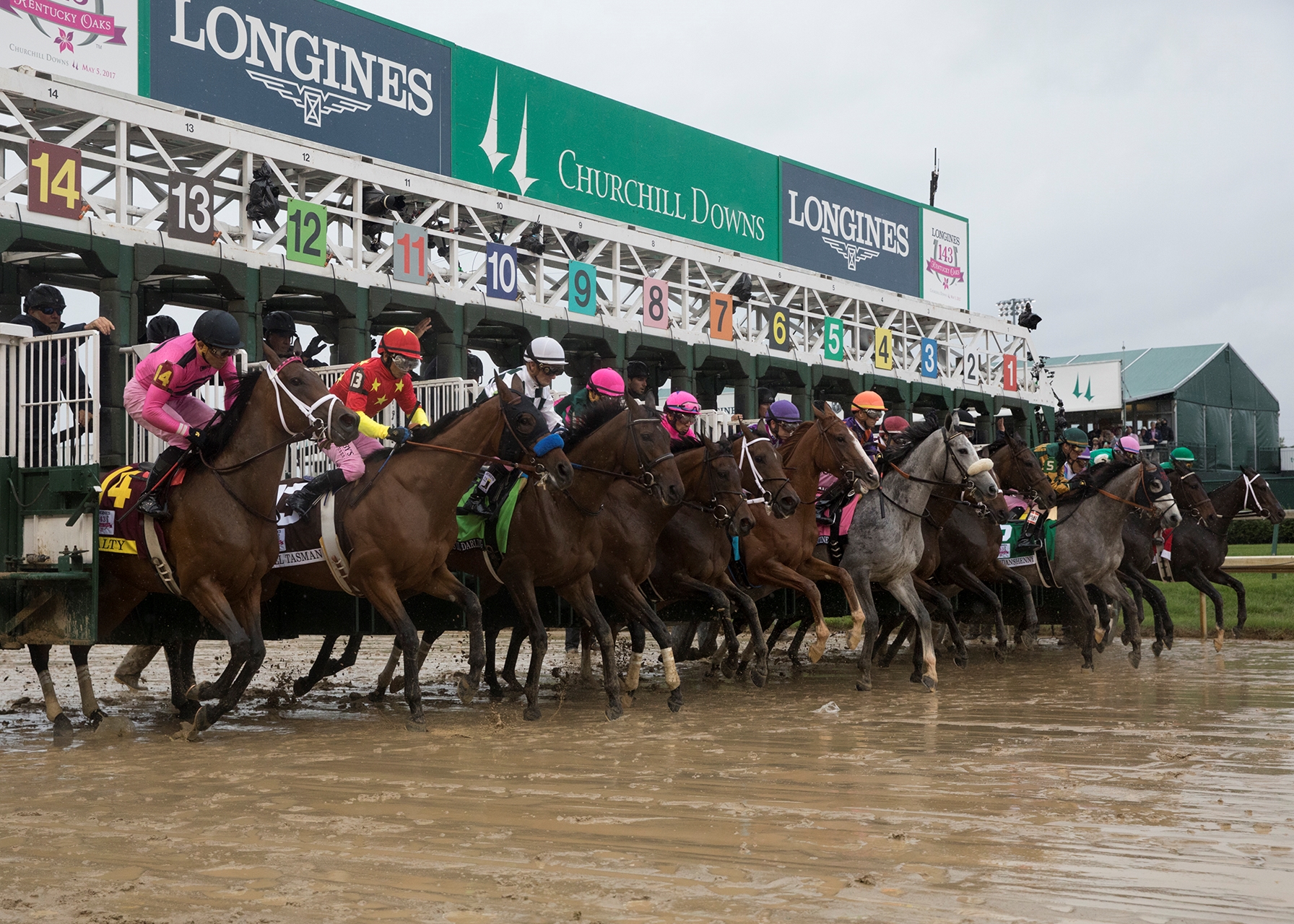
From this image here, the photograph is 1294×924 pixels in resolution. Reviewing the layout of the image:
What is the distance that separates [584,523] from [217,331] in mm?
2364

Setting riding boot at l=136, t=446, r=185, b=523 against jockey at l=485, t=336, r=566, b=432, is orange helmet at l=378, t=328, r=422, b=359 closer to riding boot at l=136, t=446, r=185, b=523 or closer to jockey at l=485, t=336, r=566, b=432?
jockey at l=485, t=336, r=566, b=432

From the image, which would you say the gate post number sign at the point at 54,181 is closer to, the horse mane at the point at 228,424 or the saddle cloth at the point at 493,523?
the horse mane at the point at 228,424

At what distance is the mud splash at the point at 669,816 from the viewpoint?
11.3ft

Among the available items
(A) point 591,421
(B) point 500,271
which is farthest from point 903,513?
(B) point 500,271

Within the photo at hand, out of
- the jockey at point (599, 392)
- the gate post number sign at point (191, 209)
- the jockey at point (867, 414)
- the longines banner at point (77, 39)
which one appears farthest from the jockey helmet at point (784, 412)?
the longines banner at point (77, 39)

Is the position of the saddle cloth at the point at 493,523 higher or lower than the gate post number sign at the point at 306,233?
lower

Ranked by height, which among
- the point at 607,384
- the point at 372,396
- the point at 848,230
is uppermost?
the point at 848,230

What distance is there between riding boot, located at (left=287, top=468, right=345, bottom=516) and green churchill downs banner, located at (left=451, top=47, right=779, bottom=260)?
11.6 m

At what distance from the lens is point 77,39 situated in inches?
532

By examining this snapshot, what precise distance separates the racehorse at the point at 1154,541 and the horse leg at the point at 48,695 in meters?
9.00

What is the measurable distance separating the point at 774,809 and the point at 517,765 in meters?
1.49

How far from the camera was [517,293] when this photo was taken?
53.5ft

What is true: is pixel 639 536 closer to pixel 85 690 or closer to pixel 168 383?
pixel 168 383

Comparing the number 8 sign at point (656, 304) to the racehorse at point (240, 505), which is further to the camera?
the number 8 sign at point (656, 304)
